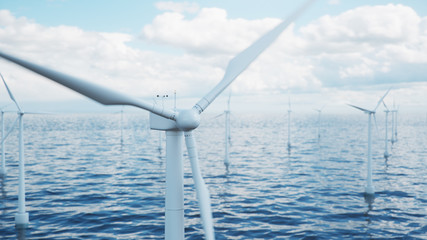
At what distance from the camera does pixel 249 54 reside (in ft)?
57.2

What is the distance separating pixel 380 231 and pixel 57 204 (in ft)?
116

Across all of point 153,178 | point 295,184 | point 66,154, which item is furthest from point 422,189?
point 66,154

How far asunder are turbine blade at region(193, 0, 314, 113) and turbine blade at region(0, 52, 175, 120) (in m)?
5.12

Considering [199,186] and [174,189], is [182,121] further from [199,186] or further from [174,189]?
[174,189]

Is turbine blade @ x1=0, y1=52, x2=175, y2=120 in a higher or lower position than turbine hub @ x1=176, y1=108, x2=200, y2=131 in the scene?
higher

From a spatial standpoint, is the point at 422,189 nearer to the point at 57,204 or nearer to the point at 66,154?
the point at 57,204

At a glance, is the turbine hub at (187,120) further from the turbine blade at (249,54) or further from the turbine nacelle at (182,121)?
the turbine blade at (249,54)

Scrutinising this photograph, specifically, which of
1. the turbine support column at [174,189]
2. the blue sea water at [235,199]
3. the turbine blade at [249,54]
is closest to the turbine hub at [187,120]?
the turbine support column at [174,189]

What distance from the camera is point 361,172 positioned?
6056 centimetres

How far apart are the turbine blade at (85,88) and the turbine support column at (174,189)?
2.60 m

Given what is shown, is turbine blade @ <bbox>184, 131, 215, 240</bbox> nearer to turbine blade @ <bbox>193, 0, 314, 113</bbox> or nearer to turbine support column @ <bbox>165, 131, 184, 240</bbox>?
turbine support column @ <bbox>165, 131, 184, 240</bbox>

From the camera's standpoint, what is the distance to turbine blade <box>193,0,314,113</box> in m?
16.1

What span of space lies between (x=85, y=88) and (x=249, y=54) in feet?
33.6

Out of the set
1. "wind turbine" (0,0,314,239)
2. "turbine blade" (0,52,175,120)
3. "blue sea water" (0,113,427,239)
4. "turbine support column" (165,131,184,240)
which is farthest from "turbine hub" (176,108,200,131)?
"blue sea water" (0,113,427,239)
